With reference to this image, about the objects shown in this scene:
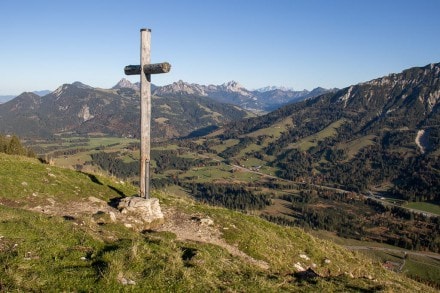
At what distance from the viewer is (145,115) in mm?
23234

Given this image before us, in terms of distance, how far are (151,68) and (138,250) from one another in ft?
39.8

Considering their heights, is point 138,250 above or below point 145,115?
below

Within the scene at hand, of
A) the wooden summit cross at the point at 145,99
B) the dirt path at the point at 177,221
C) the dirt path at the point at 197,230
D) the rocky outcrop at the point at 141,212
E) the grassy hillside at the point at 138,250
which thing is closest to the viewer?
the grassy hillside at the point at 138,250

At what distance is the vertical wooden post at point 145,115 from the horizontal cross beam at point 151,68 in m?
0.43

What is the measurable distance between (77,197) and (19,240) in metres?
10.4

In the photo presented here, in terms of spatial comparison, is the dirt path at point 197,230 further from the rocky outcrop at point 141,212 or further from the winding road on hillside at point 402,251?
the winding road on hillside at point 402,251

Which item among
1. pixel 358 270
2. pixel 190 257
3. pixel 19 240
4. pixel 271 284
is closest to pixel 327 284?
pixel 271 284

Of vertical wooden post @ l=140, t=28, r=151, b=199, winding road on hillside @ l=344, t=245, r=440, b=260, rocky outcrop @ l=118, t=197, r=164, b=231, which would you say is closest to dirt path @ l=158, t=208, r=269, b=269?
rocky outcrop @ l=118, t=197, r=164, b=231

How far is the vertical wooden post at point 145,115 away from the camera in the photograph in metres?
22.6

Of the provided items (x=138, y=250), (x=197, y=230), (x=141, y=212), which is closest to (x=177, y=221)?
(x=197, y=230)

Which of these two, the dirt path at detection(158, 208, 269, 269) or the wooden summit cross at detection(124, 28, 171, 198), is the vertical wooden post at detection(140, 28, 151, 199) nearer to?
the wooden summit cross at detection(124, 28, 171, 198)

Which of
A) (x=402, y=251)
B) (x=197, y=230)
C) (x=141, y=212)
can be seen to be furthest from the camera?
(x=402, y=251)

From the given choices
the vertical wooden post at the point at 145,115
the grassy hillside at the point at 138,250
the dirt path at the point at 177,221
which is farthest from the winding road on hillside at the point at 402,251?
the vertical wooden post at the point at 145,115

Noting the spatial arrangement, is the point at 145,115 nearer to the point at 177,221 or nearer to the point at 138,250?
the point at 177,221
